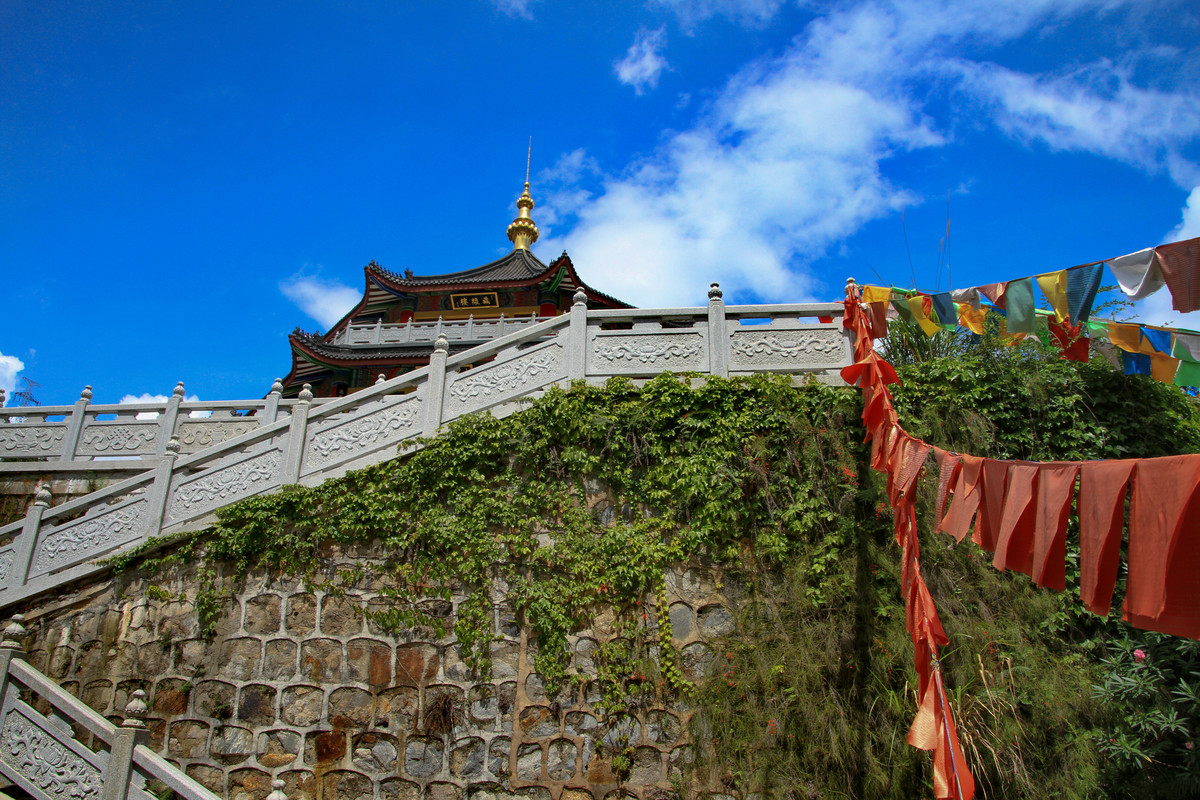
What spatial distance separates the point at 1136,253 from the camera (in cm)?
480

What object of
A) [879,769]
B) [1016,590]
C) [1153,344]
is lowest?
[879,769]

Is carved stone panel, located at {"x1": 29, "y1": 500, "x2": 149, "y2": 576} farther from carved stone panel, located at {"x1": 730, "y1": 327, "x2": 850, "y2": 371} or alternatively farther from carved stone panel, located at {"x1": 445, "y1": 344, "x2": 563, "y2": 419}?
carved stone panel, located at {"x1": 730, "y1": 327, "x2": 850, "y2": 371}

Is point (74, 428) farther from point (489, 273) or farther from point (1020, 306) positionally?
point (489, 273)

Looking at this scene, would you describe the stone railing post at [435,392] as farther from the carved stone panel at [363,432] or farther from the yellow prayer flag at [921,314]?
the yellow prayer flag at [921,314]

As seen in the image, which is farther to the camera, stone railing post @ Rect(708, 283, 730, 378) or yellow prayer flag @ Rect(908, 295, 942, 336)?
stone railing post @ Rect(708, 283, 730, 378)

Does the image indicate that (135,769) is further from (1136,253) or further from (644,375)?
(1136,253)

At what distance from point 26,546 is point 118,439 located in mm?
3018

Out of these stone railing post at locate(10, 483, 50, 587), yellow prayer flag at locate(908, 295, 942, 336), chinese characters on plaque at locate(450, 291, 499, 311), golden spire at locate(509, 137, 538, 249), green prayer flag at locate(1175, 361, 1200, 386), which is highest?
golden spire at locate(509, 137, 538, 249)

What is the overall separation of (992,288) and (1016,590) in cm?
253

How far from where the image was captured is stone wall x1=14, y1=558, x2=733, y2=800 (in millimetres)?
5980

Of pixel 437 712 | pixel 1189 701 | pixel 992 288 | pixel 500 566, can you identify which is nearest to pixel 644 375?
pixel 500 566

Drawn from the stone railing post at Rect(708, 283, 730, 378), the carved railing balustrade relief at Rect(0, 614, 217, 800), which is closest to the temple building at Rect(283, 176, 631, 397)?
the stone railing post at Rect(708, 283, 730, 378)

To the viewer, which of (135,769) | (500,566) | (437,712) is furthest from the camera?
(500,566)

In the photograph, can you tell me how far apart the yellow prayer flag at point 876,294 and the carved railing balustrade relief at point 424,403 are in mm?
341
